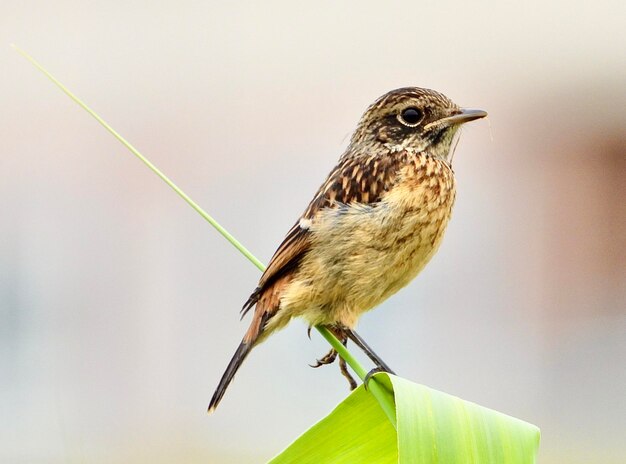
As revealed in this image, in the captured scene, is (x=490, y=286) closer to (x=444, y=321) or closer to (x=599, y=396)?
(x=444, y=321)

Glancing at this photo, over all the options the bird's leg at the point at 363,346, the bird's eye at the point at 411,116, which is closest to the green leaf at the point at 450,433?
the bird's leg at the point at 363,346

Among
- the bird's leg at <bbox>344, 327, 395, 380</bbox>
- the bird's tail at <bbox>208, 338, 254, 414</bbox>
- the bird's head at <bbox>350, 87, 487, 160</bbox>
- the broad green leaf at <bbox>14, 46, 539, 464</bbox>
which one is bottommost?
the bird's tail at <bbox>208, 338, 254, 414</bbox>

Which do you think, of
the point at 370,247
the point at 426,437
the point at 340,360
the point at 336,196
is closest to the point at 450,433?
the point at 426,437

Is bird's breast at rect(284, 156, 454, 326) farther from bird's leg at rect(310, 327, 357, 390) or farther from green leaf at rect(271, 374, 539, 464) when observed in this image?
green leaf at rect(271, 374, 539, 464)

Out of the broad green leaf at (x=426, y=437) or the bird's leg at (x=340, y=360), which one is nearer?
the broad green leaf at (x=426, y=437)

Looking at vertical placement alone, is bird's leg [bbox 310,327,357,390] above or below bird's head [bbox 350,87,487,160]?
below

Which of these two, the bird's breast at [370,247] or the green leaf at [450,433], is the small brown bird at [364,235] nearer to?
the bird's breast at [370,247]

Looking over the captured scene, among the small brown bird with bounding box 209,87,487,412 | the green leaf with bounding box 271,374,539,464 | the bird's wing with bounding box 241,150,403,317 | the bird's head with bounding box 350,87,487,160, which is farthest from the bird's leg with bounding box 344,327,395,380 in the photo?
the green leaf with bounding box 271,374,539,464
